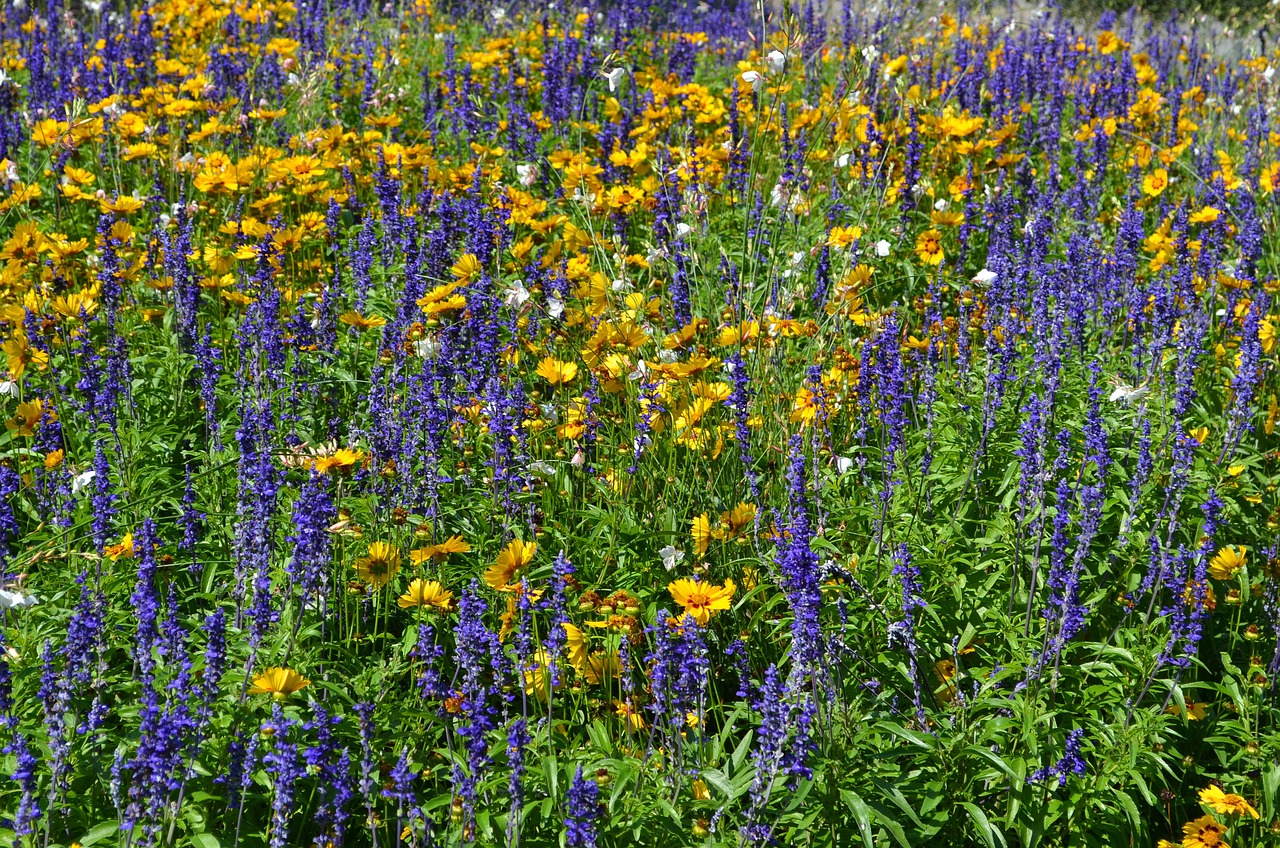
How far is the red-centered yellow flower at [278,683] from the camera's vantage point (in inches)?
84.9

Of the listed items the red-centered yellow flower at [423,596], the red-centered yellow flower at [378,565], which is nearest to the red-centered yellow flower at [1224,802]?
the red-centered yellow flower at [423,596]

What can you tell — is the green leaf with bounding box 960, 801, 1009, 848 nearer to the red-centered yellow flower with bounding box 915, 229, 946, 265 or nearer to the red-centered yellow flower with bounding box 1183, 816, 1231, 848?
the red-centered yellow flower with bounding box 1183, 816, 1231, 848

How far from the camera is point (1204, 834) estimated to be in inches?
95.7

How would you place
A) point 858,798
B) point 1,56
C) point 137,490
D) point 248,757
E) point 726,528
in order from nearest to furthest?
point 248,757 → point 858,798 → point 726,528 → point 137,490 → point 1,56

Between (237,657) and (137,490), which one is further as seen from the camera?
(137,490)

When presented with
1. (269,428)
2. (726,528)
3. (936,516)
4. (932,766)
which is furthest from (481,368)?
(932,766)

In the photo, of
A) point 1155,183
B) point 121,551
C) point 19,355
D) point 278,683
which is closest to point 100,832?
point 278,683

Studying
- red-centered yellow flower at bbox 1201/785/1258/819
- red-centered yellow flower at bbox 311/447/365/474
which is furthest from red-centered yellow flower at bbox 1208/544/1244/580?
red-centered yellow flower at bbox 311/447/365/474

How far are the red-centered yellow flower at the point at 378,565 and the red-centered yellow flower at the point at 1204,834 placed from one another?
1.85 metres

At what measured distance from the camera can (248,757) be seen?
1969mm

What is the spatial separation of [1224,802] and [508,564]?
162 cm

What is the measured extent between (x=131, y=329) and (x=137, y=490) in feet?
3.57

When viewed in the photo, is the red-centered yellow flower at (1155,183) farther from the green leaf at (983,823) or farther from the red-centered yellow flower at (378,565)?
the red-centered yellow flower at (378,565)

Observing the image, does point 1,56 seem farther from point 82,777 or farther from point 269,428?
point 82,777
